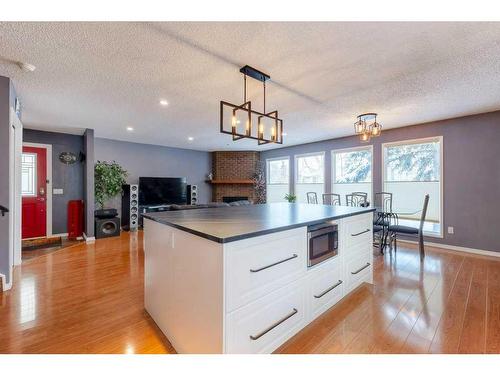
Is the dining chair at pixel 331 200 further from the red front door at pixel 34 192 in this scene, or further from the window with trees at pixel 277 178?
the red front door at pixel 34 192

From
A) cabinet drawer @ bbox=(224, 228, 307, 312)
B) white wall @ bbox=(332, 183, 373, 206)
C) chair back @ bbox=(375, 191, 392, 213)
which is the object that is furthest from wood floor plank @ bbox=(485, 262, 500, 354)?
white wall @ bbox=(332, 183, 373, 206)

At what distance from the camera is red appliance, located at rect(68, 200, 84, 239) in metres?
5.30

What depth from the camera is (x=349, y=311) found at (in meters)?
2.22

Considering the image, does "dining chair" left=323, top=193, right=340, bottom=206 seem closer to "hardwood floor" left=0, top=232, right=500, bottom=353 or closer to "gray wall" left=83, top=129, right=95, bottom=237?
"hardwood floor" left=0, top=232, right=500, bottom=353

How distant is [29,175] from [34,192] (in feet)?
1.22

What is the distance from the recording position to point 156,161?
23.1 ft

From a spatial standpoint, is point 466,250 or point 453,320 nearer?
point 453,320

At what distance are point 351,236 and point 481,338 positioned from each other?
116 cm

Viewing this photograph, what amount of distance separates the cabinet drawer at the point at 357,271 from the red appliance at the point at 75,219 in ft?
18.7

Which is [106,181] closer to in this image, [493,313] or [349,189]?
[349,189]

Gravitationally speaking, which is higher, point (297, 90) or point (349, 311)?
point (297, 90)

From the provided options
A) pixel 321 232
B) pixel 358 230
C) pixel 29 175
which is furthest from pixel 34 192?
pixel 358 230

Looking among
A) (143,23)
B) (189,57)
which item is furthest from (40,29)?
(189,57)
